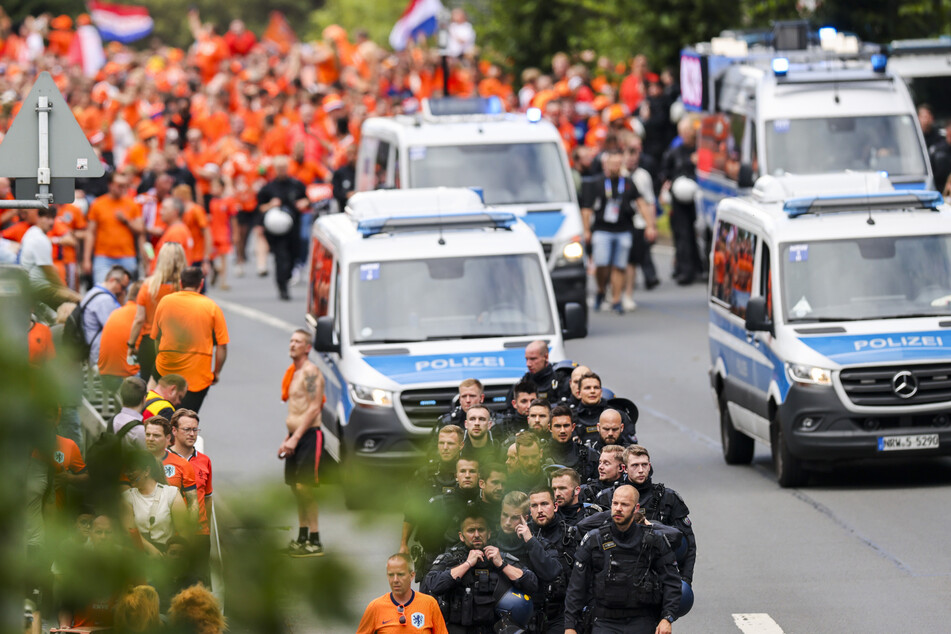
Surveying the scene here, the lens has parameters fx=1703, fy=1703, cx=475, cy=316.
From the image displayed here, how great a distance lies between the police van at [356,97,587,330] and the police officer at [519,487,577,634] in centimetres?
1113

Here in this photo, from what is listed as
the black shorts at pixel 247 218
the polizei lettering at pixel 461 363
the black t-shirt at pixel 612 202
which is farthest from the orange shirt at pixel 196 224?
the polizei lettering at pixel 461 363

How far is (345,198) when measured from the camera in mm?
24469

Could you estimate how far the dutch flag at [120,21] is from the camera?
46.4 meters

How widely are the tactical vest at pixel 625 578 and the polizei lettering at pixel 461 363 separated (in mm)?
4851

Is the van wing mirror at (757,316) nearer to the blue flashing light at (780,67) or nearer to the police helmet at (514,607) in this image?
the police helmet at (514,607)

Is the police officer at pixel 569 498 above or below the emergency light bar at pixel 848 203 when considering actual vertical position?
below

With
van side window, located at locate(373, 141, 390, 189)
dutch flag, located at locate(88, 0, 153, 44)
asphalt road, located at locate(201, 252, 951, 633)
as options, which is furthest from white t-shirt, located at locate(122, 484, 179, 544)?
dutch flag, located at locate(88, 0, 153, 44)

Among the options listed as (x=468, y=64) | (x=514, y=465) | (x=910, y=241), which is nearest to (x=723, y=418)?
(x=910, y=241)

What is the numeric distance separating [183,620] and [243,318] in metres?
21.4

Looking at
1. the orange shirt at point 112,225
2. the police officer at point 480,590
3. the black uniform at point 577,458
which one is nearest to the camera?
the police officer at point 480,590

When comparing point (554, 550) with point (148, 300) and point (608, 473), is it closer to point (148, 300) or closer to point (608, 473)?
point (608, 473)

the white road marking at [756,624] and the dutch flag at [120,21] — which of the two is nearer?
the white road marking at [756,624]

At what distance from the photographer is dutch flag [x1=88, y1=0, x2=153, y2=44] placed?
46.4m

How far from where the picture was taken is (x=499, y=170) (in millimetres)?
19391
